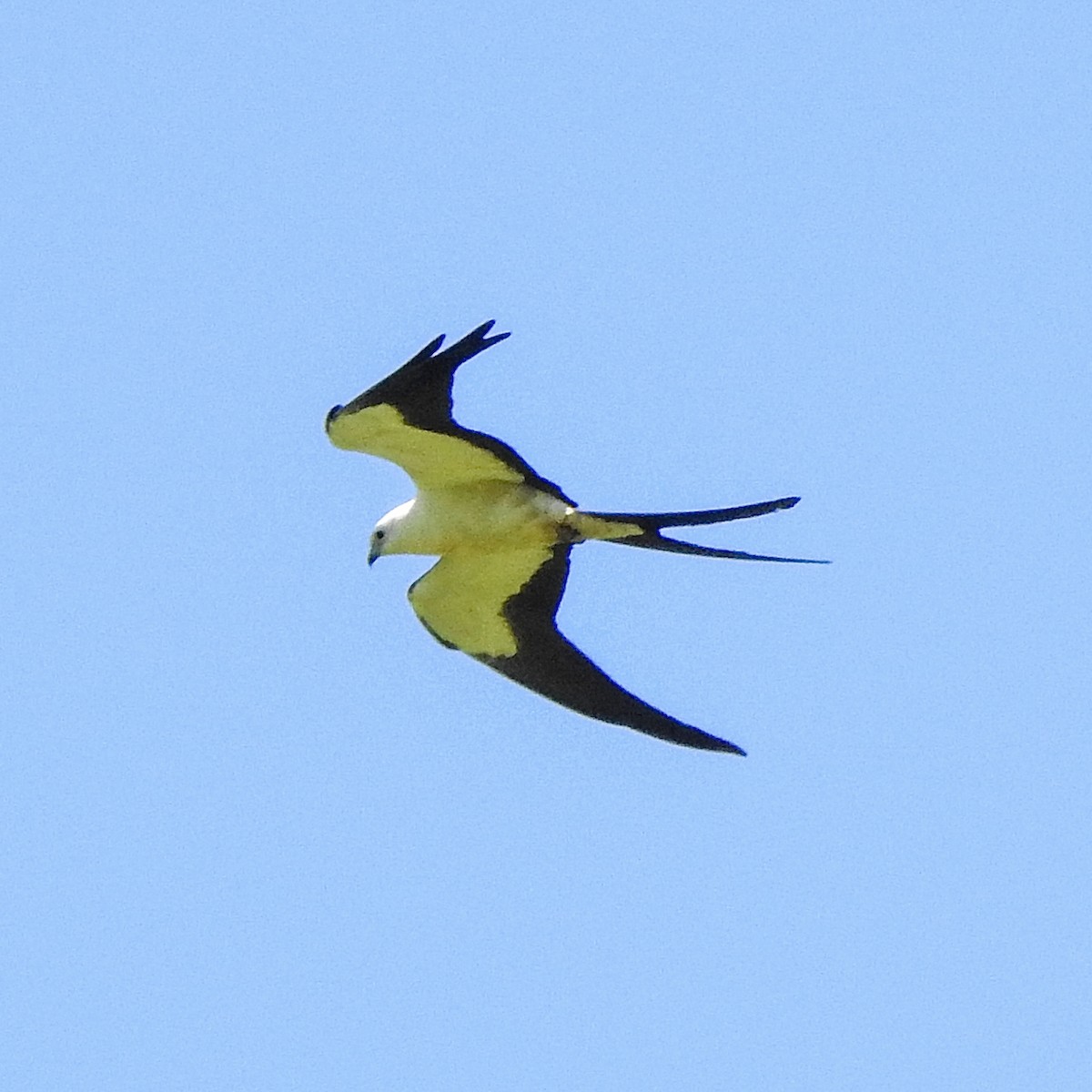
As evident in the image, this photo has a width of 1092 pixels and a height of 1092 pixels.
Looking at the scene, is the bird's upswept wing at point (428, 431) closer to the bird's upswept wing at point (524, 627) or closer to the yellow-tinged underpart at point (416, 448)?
the yellow-tinged underpart at point (416, 448)

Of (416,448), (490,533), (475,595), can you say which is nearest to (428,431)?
(416,448)

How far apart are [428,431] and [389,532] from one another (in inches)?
33.0

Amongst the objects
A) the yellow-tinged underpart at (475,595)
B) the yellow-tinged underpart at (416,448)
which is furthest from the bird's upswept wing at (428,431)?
the yellow-tinged underpart at (475,595)

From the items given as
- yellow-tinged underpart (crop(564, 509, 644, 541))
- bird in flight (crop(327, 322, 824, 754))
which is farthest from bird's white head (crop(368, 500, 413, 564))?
yellow-tinged underpart (crop(564, 509, 644, 541))

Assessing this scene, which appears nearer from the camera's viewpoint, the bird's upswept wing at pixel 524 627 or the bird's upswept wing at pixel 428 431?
the bird's upswept wing at pixel 428 431

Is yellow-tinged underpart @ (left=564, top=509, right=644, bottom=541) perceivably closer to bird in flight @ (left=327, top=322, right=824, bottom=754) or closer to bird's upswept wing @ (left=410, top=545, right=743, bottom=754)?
bird in flight @ (left=327, top=322, right=824, bottom=754)

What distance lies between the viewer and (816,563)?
8.77m

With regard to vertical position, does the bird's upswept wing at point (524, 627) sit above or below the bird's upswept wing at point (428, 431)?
below

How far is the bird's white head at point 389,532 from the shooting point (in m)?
10.3

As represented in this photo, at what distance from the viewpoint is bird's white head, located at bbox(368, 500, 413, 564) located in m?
10.3

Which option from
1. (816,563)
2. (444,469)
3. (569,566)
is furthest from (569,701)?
(816,563)

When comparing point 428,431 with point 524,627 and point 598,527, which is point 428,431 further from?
point 524,627

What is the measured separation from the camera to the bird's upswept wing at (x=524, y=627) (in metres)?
10.6

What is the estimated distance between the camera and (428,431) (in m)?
9.61
